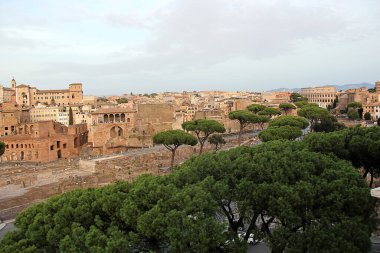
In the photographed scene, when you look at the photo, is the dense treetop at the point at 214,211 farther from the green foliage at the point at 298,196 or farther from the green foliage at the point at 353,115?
the green foliage at the point at 353,115

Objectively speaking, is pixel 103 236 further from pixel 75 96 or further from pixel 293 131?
pixel 75 96

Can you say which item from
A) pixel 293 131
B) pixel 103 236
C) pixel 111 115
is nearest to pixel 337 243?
pixel 103 236

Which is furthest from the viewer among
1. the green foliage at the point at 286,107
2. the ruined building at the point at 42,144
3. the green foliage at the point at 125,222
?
the green foliage at the point at 286,107

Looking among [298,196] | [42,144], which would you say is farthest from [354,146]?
[42,144]

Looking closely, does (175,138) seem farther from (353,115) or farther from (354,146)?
(353,115)

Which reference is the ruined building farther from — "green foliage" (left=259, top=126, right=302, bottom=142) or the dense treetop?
the dense treetop

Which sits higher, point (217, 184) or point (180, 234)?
point (217, 184)

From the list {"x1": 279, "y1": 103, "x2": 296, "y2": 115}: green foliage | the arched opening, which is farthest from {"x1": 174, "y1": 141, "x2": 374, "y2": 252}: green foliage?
{"x1": 279, "y1": 103, "x2": 296, "y2": 115}: green foliage

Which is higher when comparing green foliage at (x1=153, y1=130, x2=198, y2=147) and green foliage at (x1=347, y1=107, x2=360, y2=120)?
green foliage at (x1=153, y1=130, x2=198, y2=147)

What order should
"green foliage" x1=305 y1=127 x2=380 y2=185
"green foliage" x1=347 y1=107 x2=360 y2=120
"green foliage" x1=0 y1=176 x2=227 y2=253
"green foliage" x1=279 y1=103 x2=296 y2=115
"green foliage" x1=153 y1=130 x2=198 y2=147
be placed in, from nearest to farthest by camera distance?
"green foliage" x1=0 y1=176 x2=227 y2=253
"green foliage" x1=305 y1=127 x2=380 y2=185
"green foliage" x1=153 y1=130 x2=198 y2=147
"green foliage" x1=347 y1=107 x2=360 y2=120
"green foliage" x1=279 y1=103 x2=296 y2=115

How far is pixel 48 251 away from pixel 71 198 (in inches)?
62.9

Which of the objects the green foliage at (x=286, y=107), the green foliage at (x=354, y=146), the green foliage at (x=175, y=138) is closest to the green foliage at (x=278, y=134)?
the green foliage at (x=175, y=138)

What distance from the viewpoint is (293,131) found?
1278 inches

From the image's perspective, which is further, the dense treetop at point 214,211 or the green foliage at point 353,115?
the green foliage at point 353,115
